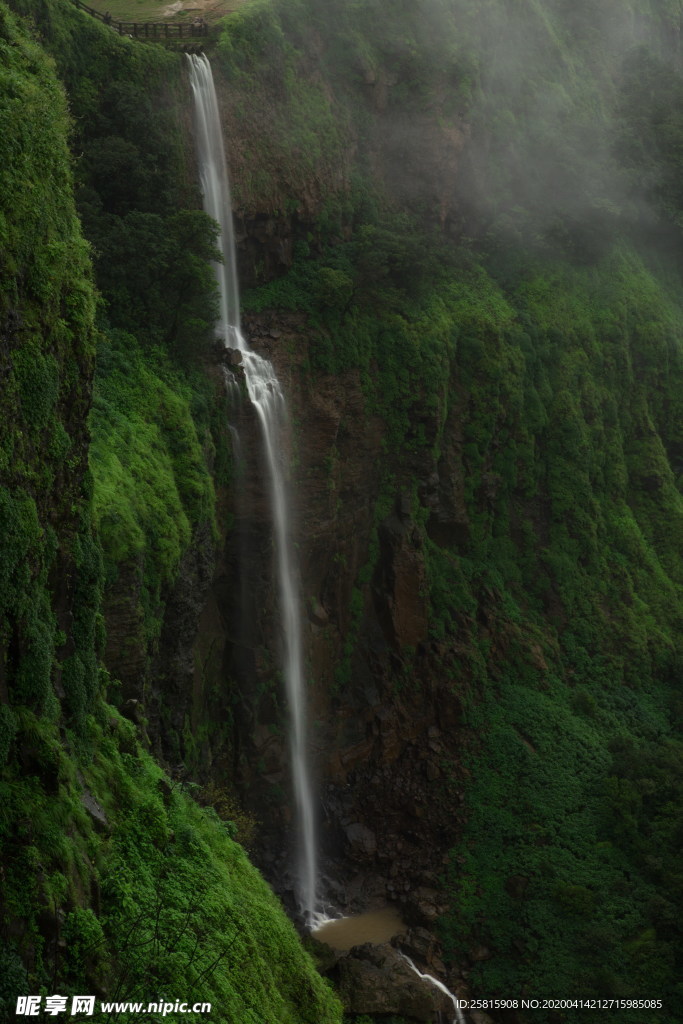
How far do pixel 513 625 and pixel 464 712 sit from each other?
380 centimetres

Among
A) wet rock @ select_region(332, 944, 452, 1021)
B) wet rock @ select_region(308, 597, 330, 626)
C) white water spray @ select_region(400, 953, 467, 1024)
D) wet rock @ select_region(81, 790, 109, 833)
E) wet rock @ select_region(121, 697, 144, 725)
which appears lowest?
white water spray @ select_region(400, 953, 467, 1024)

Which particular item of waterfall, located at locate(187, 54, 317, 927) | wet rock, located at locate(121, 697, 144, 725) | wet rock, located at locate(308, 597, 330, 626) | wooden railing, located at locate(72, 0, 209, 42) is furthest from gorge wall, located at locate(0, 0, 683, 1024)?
wooden railing, located at locate(72, 0, 209, 42)

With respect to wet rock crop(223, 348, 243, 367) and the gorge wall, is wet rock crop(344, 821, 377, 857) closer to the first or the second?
the gorge wall

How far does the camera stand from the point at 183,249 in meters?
21.0

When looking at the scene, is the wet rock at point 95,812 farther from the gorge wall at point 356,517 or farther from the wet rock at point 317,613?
the wet rock at point 317,613

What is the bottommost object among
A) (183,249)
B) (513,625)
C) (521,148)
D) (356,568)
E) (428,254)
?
(513,625)

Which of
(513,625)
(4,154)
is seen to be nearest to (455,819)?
(513,625)

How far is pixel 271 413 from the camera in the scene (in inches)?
944

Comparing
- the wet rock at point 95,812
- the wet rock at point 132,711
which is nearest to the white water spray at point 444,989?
the wet rock at point 132,711

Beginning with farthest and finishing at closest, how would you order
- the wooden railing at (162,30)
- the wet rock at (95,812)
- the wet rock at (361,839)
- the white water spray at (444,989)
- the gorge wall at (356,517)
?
the wooden railing at (162,30)
the wet rock at (361,839)
the white water spray at (444,989)
the gorge wall at (356,517)
the wet rock at (95,812)

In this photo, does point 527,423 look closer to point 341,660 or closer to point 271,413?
point 341,660

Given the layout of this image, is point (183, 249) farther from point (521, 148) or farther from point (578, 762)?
point (521, 148)

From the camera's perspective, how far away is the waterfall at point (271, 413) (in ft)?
77.7

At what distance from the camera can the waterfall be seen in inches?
932
